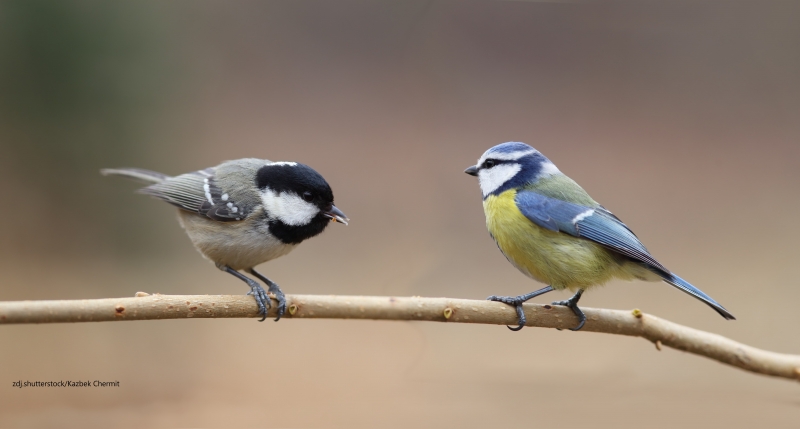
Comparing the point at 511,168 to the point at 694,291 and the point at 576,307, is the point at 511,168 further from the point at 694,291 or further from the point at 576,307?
the point at 694,291

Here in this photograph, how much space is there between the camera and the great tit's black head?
1451mm

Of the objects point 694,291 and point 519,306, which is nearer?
point 694,291

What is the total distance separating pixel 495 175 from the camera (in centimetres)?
145

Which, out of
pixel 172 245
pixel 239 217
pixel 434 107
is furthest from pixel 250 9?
pixel 239 217

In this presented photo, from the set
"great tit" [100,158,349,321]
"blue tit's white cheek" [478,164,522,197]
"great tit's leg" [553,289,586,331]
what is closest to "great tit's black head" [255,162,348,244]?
"great tit" [100,158,349,321]

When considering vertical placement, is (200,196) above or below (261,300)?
above

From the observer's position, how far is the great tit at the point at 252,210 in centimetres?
147

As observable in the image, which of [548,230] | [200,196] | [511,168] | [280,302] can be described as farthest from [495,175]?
[200,196]

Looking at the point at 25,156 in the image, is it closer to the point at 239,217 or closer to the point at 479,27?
the point at 239,217

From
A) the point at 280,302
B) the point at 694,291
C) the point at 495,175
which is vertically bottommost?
the point at 280,302

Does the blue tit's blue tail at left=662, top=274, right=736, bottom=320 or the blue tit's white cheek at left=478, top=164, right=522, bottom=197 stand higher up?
the blue tit's white cheek at left=478, top=164, right=522, bottom=197

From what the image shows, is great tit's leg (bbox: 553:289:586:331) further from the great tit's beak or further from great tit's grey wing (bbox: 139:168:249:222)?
great tit's grey wing (bbox: 139:168:249:222)

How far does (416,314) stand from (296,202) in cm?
45

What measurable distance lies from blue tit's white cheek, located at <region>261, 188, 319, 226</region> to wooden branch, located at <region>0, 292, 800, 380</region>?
0.21m
